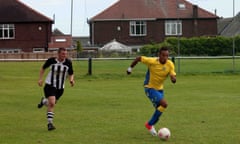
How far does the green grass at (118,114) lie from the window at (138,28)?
148 ft

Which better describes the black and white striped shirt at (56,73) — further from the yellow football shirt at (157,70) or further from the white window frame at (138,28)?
the white window frame at (138,28)

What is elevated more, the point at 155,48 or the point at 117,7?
the point at 117,7

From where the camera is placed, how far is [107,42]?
7519 centimetres

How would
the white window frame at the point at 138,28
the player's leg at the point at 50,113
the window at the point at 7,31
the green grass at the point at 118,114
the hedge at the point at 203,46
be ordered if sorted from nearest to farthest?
1. the green grass at the point at 118,114
2. the player's leg at the point at 50,113
3. the hedge at the point at 203,46
4. the window at the point at 7,31
5. the white window frame at the point at 138,28

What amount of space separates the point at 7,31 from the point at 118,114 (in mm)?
56560

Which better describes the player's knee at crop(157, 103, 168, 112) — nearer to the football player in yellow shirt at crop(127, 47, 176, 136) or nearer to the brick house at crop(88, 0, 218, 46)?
the football player in yellow shirt at crop(127, 47, 176, 136)

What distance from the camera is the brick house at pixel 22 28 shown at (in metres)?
69.8

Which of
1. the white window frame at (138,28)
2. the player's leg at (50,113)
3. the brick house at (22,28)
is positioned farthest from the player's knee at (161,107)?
the white window frame at (138,28)

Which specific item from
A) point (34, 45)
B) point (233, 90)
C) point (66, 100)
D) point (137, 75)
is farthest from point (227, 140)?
point (34, 45)

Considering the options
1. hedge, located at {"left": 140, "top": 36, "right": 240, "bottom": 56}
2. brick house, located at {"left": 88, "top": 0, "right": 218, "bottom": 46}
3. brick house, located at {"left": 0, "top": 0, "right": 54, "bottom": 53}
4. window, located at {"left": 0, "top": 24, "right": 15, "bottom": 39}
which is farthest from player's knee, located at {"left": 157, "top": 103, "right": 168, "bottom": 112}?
brick house, located at {"left": 88, "top": 0, "right": 218, "bottom": 46}

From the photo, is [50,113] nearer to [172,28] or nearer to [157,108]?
[157,108]

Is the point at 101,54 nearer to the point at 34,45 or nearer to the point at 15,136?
the point at 34,45

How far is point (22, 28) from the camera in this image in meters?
70.2

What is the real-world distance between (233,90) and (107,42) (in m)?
51.3
